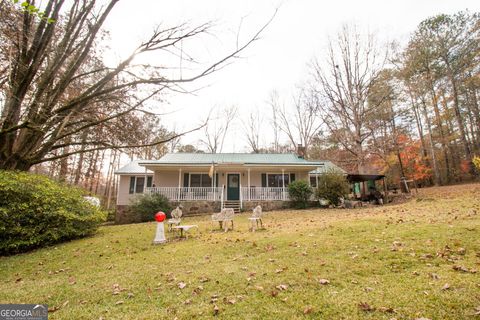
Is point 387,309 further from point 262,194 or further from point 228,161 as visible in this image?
point 228,161

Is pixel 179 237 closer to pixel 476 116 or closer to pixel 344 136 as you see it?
pixel 344 136

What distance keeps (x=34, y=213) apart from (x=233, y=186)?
12.3m

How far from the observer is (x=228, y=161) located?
682 inches

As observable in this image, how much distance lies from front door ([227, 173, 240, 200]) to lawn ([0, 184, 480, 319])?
11200 millimetres

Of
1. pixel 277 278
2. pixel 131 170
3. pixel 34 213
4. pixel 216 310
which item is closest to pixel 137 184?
pixel 131 170

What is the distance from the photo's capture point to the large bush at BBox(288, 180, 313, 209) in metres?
15.3

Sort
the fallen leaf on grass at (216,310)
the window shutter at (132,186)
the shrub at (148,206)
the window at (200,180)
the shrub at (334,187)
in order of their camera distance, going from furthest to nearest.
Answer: the window shutter at (132,186) < the window at (200,180) < the shrub at (334,187) < the shrub at (148,206) < the fallen leaf on grass at (216,310)

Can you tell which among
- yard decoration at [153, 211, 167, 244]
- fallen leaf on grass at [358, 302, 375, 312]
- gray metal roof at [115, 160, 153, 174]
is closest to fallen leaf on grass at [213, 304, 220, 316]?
fallen leaf on grass at [358, 302, 375, 312]

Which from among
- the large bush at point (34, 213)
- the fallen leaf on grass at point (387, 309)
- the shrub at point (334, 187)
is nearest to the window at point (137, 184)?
the large bush at point (34, 213)

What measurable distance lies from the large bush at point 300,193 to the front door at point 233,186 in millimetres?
4163

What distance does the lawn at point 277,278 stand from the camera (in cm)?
261

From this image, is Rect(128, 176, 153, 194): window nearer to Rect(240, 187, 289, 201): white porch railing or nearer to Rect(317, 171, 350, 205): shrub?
Rect(240, 187, 289, 201): white porch railing

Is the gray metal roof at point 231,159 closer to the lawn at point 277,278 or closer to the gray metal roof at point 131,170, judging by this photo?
the gray metal roof at point 131,170

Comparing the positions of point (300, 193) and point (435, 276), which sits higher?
point (300, 193)
